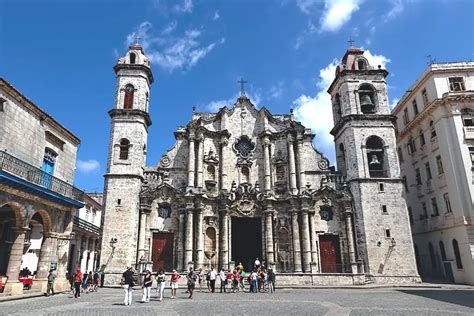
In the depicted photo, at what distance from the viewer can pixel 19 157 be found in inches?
671

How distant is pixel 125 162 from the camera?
2683 cm

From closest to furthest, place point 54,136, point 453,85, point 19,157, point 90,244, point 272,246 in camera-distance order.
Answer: point 19,157 → point 54,136 → point 272,246 → point 453,85 → point 90,244

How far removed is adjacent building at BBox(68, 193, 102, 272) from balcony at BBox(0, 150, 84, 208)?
946 centimetres

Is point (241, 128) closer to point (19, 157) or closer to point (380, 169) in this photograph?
point (380, 169)

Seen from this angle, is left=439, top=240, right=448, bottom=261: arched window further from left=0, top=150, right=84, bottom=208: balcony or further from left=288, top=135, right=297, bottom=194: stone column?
left=0, top=150, right=84, bottom=208: balcony

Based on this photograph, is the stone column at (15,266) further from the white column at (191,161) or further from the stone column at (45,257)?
the white column at (191,161)

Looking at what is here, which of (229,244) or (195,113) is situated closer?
(229,244)

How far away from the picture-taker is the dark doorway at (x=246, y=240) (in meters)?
28.5

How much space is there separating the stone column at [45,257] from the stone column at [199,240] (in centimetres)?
1033

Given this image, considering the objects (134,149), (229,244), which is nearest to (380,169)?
(229,244)

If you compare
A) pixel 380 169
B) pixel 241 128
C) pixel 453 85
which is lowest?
pixel 380 169

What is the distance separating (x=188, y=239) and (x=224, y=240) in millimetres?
2720

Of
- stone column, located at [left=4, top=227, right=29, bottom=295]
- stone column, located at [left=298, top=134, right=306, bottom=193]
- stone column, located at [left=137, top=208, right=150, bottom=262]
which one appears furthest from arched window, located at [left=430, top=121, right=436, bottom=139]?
stone column, located at [left=4, top=227, right=29, bottom=295]

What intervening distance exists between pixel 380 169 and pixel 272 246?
10.6 m
